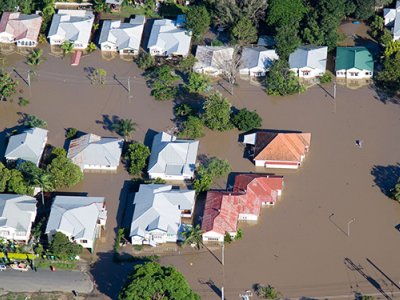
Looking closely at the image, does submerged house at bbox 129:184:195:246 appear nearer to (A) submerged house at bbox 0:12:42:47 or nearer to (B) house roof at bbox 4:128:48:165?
(B) house roof at bbox 4:128:48:165

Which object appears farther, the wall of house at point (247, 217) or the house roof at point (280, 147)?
the house roof at point (280, 147)

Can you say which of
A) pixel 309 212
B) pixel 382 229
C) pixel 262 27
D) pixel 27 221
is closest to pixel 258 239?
pixel 309 212

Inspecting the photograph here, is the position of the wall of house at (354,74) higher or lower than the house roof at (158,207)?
higher

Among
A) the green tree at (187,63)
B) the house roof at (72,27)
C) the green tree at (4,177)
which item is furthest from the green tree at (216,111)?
the green tree at (4,177)

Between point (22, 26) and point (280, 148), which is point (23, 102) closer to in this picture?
point (22, 26)

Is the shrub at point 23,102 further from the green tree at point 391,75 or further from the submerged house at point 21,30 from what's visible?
the green tree at point 391,75

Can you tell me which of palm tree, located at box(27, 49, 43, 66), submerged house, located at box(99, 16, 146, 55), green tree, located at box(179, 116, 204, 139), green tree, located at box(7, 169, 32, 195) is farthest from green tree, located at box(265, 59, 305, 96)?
green tree, located at box(7, 169, 32, 195)

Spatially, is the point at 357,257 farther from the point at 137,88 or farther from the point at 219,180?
the point at 137,88
